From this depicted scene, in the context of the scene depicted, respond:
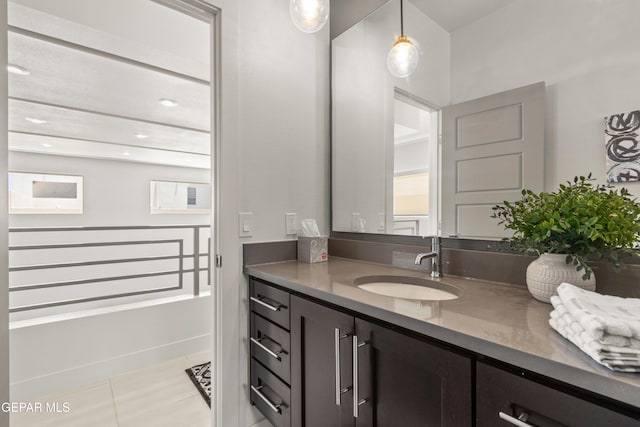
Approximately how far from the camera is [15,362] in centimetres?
215

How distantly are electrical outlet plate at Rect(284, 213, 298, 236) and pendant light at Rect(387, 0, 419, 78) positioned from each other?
3.16ft

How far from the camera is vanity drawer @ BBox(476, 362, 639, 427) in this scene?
0.56m

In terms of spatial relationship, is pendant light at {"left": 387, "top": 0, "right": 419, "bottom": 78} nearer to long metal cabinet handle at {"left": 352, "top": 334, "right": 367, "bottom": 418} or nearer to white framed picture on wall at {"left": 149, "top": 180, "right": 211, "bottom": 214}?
long metal cabinet handle at {"left": 352, "top": 334, "right": 367, "bottom": 418}

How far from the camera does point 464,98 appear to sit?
1377 mm

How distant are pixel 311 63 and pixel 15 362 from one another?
2.84 m

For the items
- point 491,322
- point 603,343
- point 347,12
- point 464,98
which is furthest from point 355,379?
point 347,12

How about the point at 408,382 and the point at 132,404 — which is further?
the point at 132,404

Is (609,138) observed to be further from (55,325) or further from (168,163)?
(168,163)

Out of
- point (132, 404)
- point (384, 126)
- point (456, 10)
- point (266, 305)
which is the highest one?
point (456, 10)

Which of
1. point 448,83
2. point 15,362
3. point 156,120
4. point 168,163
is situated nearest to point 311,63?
point 448,83

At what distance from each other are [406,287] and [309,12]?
127 centimetres

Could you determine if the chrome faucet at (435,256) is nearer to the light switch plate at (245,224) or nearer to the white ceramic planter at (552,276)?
the white ceramic planter at (552,276)

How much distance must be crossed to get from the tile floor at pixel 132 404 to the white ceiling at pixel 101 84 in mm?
2207

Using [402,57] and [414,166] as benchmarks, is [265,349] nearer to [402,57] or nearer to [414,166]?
[414,166]
